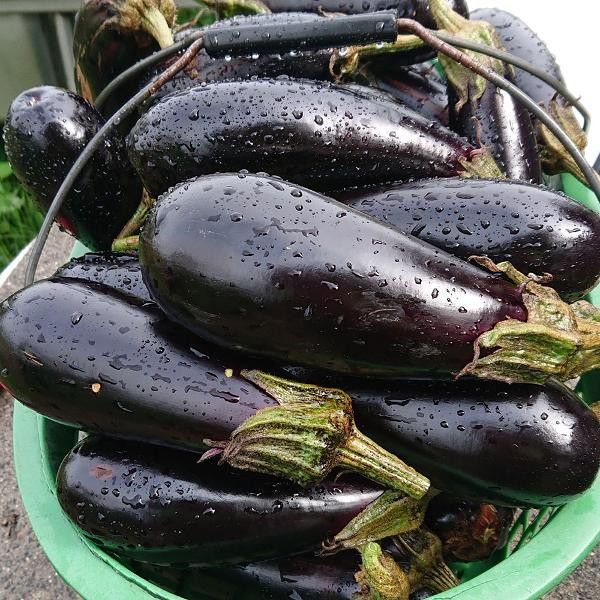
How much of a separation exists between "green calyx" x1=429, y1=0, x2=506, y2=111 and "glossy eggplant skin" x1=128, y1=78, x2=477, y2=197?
0.70ft

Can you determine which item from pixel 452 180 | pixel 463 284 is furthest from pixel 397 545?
pixel 452 180

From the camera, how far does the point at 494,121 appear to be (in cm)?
120

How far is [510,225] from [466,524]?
423mm

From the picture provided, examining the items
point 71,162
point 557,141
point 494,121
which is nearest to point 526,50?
point 557,141

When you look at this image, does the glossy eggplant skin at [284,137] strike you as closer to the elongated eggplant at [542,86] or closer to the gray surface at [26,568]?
the elongated eggplant at [542,86]

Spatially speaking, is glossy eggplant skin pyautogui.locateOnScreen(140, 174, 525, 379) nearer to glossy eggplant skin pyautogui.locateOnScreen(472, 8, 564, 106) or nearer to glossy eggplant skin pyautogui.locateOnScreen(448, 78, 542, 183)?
glossy eggplant skin pyautogui.locateOnScreen(448, 78, 542, 183)

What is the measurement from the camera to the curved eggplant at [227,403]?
849 mm

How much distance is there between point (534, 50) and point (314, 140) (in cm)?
72

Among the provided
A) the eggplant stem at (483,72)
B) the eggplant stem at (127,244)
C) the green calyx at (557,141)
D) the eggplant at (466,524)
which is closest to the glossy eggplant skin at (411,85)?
the green calyx at (557,141)

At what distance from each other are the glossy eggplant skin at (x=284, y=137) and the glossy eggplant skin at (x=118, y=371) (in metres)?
0.24

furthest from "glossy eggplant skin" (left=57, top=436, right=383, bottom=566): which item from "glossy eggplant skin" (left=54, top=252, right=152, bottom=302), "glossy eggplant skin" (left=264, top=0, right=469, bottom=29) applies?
"glossy eggplant skin" (left=264, top=0, right=469, bottom=29)

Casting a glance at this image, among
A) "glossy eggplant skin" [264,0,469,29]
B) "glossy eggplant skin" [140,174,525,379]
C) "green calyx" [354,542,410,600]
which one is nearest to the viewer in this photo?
"glossy eggplant skin" [140,174,525,379]

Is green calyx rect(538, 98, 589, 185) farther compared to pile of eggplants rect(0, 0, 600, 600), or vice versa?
green calyx rect(538, 98, 589, 185)

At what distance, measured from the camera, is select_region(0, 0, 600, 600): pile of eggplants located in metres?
0.81
